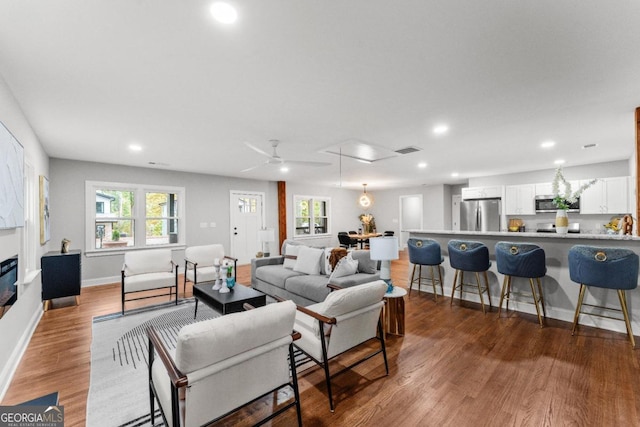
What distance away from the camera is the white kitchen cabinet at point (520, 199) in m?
7.07

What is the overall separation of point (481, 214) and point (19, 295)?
901 centimetres

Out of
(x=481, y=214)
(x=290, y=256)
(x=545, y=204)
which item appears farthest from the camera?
(x=481, y=214)

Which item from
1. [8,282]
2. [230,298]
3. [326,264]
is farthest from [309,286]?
[8,282]

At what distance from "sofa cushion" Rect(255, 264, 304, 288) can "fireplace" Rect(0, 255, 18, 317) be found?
9.42 feet

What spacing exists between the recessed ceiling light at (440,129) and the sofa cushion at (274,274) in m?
2.85

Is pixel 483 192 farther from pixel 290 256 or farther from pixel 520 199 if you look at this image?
pixel 290 256

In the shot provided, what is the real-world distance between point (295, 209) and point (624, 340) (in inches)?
301

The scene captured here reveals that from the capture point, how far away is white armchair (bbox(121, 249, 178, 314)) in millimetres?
4152

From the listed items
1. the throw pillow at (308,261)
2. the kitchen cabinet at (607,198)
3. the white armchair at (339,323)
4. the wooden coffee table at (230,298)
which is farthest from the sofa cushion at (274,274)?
the kitchen cabinet at (607,198)

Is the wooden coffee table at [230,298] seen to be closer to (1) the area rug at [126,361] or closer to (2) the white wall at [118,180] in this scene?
(1) the area rug at [126,361]

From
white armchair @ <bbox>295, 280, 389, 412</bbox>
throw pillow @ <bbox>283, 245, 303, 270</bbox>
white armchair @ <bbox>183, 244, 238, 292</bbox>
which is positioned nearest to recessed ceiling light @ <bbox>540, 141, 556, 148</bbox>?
white armchair @ <bbox>295, 280, 389, 412</bbox>

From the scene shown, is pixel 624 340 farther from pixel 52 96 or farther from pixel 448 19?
pixel 52 96

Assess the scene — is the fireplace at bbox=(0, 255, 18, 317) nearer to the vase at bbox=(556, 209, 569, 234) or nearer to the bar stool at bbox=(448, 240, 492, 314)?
the bar stool at bbox=(448, 240, 492, 314)

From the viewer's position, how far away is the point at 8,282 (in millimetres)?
2438
